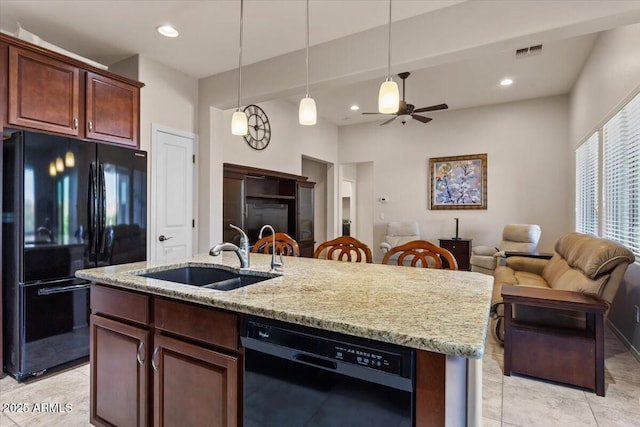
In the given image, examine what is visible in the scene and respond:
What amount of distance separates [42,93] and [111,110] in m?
0.52

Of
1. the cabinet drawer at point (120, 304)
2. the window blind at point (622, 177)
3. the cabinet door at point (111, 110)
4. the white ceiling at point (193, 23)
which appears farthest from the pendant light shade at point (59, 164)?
the window blind at point (622, 177)

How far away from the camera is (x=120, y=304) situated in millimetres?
1628

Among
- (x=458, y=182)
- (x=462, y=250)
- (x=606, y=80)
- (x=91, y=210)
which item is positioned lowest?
(x=462, y=250)

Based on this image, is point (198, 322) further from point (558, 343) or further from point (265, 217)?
point (265, 217)

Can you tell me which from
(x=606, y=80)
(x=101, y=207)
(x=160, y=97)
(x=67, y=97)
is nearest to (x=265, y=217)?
(x=160, y=97)

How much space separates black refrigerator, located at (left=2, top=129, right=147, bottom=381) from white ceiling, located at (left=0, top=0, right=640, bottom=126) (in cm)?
108

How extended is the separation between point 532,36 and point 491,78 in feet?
9.08

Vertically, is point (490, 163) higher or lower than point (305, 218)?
higher

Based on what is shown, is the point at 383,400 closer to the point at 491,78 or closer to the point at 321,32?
the point at 321,32

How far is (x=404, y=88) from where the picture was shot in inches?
200

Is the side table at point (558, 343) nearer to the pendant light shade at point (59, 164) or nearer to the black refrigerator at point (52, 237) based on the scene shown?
the black refrigerator at point (52, 237)

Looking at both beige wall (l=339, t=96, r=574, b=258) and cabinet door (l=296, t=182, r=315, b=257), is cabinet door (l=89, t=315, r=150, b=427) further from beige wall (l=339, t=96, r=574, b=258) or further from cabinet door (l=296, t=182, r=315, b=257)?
beige wall (l=339, t=96, r=574, b=258)

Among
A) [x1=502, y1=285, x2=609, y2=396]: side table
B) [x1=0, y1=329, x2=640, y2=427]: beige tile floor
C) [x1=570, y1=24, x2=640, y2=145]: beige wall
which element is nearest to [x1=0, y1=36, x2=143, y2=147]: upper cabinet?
[x1=0, y1=329, x2=640, y2=427]: beige tile floor

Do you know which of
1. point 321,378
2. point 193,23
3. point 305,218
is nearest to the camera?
point 321,378
